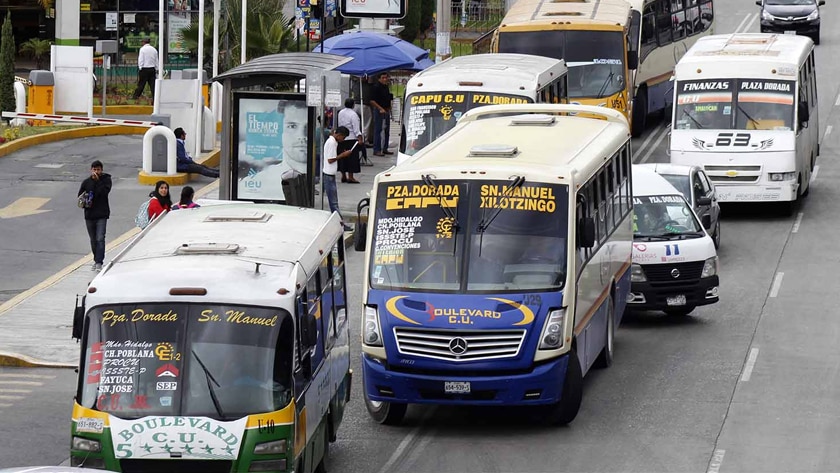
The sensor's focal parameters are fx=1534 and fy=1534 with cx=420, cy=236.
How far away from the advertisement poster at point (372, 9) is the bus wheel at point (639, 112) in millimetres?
7759

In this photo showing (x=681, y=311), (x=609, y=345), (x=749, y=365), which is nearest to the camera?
(x=609, y=345)

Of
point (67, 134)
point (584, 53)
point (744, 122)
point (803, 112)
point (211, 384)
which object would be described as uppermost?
point (584, 53)

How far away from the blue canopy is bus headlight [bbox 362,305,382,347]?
60.8 feet

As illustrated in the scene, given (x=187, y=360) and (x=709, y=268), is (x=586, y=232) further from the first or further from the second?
(x=709, y=268)

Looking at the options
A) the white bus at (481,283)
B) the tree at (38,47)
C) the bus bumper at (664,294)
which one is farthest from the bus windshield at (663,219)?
the tree at (38,47)

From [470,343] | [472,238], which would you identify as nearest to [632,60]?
[472,238]

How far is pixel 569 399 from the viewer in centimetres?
1498

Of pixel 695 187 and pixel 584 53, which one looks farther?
pixel 584 53

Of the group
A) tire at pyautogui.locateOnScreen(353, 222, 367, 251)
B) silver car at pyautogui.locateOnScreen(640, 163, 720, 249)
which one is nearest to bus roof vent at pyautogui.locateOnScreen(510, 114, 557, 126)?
tire at pyautogui.locateOnScreen(353, 222, 367, 251)

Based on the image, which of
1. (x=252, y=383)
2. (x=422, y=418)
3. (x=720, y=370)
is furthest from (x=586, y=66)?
(x=252, y=383)

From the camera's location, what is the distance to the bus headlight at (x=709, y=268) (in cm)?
2019

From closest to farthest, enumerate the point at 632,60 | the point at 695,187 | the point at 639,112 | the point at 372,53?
the point at 695,187
the point at 632,60
the point at 372,53
the point at 639,112

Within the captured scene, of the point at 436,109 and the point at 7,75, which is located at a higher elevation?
the point at 7,75

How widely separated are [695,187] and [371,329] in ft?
36.6
